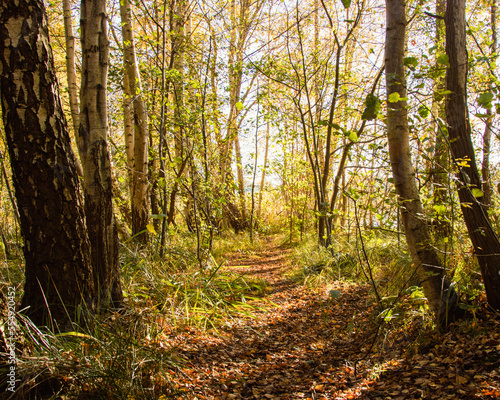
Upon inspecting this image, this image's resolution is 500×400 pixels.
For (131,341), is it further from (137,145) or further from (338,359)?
(137,145)

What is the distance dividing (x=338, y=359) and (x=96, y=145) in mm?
2560

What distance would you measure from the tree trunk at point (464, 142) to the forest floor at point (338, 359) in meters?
0.34

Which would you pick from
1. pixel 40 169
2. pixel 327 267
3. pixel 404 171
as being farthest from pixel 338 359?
pixel 40 169

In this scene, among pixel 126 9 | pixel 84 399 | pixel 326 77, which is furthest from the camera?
pixel 326 77

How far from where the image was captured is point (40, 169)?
1926 millimetres

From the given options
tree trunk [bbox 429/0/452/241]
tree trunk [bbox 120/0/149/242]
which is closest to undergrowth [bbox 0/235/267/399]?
tree trunk [bbox 120/0/149/242]

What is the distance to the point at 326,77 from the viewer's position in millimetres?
6609

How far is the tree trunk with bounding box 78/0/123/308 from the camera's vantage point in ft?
8.32

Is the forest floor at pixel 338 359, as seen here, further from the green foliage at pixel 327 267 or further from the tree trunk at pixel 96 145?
the green foliage at pixel 327 267

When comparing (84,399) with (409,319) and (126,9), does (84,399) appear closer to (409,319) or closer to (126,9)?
(409,319)

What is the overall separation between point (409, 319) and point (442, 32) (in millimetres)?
3855

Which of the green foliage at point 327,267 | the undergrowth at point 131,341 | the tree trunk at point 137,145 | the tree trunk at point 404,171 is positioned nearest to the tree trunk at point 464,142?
the tree trunk at point 404,171

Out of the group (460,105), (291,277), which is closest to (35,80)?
(460,105)

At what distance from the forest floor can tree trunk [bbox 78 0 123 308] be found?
87cm
